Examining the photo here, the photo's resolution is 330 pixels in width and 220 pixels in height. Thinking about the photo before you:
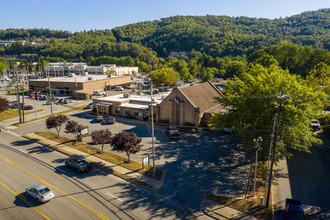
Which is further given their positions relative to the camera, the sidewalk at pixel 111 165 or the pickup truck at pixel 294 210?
the sidewalk at pixel 111 165

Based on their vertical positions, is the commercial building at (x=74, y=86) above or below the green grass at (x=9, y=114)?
above

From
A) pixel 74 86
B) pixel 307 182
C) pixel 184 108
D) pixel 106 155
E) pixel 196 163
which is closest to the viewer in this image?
pixel 307 182

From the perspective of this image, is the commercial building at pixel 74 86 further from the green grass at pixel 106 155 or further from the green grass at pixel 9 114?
the green grass at pixel 106 155

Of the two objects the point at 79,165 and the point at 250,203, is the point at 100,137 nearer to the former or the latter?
the point at 79,165

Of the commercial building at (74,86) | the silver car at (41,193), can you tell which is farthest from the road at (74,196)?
the commercial building at (74,86)

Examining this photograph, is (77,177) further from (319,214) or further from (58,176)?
(319,214)

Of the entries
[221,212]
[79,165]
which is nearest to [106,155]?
[79,165]

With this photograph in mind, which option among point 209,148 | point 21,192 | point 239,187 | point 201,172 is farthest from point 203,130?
point 21,192
